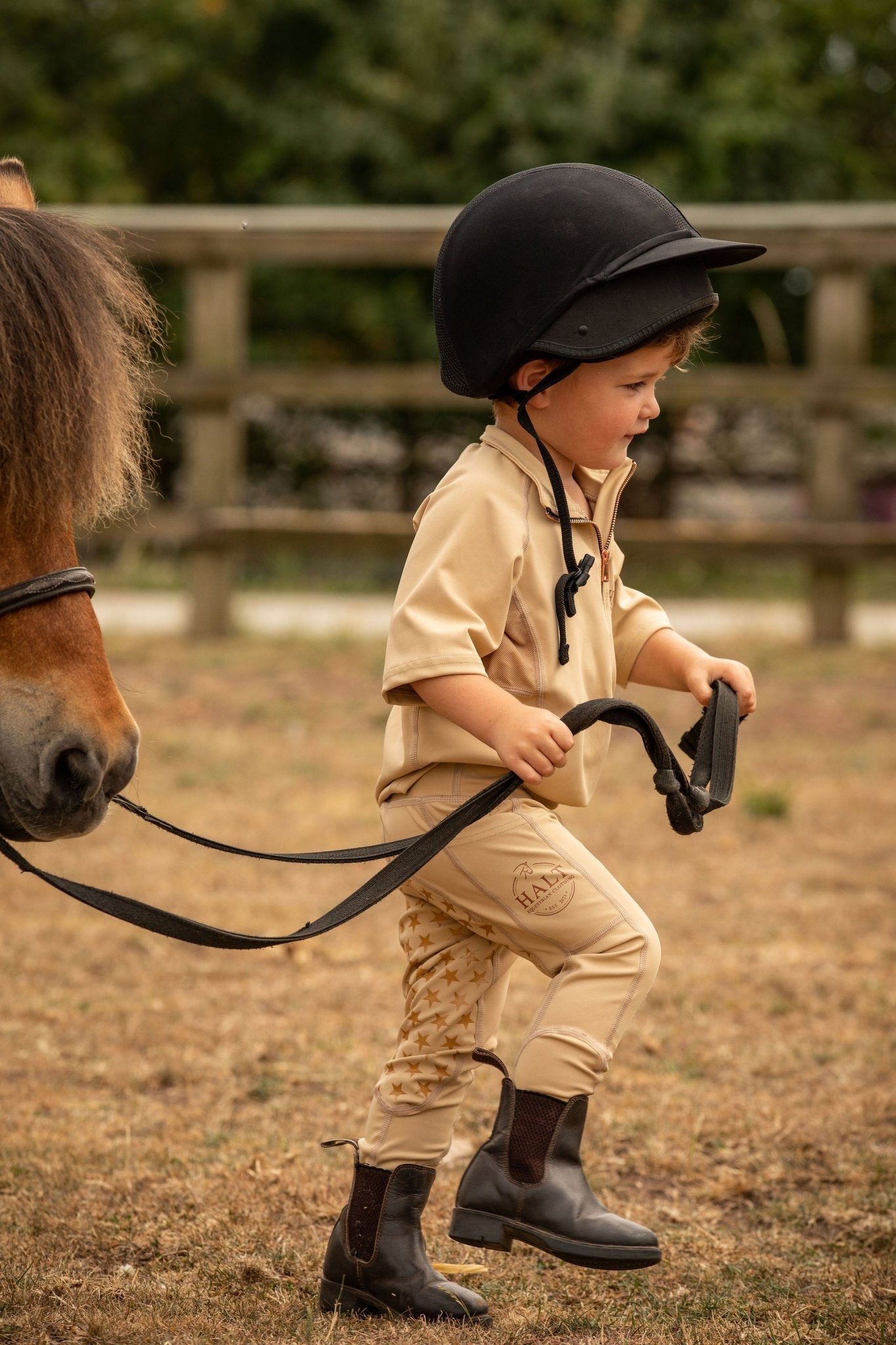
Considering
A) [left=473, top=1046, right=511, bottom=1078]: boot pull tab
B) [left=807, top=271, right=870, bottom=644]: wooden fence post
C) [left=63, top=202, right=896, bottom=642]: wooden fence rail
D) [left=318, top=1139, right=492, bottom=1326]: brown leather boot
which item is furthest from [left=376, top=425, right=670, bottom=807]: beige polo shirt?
[left=807, top=271, right=870, bottom=644]: wooden fence post

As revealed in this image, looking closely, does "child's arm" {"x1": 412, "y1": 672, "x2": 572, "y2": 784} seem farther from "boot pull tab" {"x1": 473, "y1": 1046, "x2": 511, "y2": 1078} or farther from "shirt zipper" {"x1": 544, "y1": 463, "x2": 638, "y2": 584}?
"boot pull tab" {"x1": 473, "y1": 1046, "x2": 511, "y2": 1078}

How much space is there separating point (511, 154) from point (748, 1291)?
1166 centimetres

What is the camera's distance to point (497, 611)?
2.15 m

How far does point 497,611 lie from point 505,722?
0.62 ft

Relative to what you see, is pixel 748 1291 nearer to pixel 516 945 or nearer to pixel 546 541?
pixel 516 945

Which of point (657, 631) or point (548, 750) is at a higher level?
point (657, 631)

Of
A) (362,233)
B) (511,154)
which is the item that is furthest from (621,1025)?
(511,154)

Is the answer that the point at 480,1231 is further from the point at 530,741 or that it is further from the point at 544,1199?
the point at 530,741

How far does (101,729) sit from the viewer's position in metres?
1.99

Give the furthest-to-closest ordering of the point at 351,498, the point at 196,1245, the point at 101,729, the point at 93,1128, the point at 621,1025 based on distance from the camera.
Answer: the point at 351,498 < the point at 93,1128 < the point at 196,1245 < the point at 621,1025 < the point at 101,729

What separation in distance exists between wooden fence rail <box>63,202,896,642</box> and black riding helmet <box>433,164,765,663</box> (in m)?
5.63

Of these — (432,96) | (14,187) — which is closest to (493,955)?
(14,187)

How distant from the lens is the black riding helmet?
2119 mm

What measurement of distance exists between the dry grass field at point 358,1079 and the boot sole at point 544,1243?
196mm
